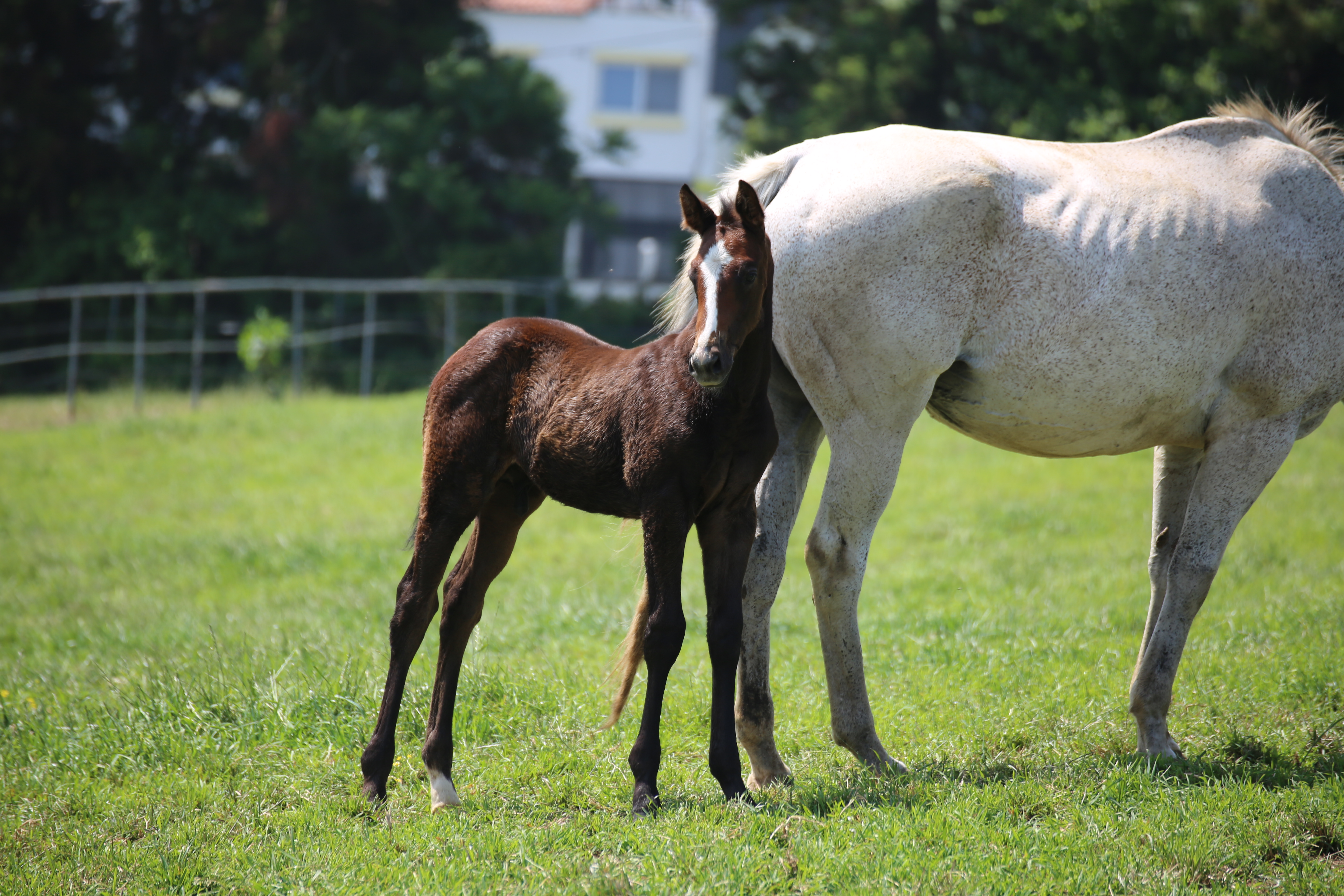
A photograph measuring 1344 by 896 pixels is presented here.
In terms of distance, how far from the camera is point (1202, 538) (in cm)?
417

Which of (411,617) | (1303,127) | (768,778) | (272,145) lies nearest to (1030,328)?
(1303,127)

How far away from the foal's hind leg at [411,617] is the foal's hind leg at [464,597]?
0.10 m

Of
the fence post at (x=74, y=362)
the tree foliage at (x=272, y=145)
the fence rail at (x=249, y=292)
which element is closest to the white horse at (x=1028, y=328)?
the fence rail at (x=249, y=292)

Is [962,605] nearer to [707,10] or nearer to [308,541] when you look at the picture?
[308,541]

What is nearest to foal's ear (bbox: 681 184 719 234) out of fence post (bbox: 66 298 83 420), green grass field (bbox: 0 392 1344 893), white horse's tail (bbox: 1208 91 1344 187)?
green grass field (bbox: 0 392 1344 893)

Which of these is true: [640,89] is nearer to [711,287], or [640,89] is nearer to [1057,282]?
[1057,282]

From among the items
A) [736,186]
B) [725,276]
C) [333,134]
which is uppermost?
[333,134]

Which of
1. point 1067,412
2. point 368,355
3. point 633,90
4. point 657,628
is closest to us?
point 657,628

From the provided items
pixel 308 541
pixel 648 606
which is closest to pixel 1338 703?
pixel 648 606

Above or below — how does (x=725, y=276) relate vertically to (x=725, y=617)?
above

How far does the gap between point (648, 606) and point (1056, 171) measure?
7.27 feet

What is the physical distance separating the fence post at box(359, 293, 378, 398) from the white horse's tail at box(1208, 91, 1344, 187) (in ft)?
47.1

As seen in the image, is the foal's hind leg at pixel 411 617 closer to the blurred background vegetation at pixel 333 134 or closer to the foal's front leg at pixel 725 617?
the foal's front leg at pixel 725 617

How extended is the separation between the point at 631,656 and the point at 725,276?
5.27 ft
